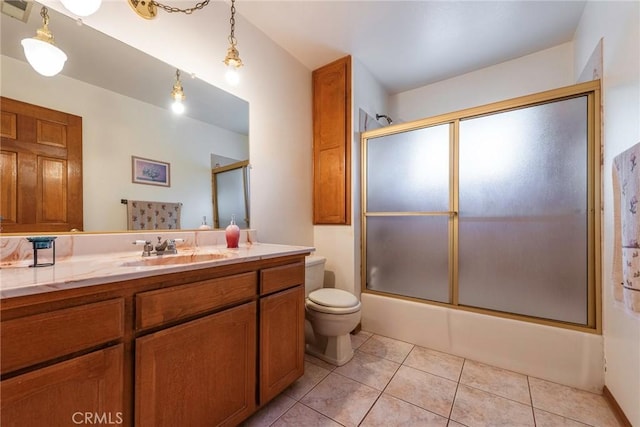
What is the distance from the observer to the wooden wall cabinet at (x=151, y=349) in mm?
636

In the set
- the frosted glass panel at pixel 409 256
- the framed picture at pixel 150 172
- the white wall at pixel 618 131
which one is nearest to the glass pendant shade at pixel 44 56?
the framed picture at pixel 150 172

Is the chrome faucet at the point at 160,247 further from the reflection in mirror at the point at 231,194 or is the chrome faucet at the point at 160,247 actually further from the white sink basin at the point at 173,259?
the reflection in mirror at the point at 231,194

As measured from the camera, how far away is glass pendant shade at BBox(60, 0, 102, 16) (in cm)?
105

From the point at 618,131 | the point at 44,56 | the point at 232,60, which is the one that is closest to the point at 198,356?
the point at 44,56

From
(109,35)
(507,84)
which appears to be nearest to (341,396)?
(109,35)

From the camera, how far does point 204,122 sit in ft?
5.37

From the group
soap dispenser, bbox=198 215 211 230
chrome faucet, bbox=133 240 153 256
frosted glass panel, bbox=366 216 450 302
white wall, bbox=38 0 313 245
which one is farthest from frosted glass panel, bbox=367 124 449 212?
chrome faucet, bbox=133 240 153 256

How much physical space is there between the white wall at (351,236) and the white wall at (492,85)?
2.48 feet

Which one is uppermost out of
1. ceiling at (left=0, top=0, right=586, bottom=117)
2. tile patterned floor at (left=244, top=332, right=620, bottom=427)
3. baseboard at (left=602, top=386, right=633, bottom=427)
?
ceiling at (left=0, top=0, right=586, bottom=117)

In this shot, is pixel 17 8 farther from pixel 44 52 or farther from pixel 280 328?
pixel 280 328

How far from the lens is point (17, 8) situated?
3.25 feet

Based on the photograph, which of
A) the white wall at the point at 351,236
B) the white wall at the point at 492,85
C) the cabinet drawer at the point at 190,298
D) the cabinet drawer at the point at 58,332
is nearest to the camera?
the cabinet drawer at the point at 58,332

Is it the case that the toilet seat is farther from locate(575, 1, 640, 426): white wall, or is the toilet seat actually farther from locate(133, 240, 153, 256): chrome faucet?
locate(575, 1, 640, 426): white wall

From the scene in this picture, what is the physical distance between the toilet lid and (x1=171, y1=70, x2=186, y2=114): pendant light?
1.51m
